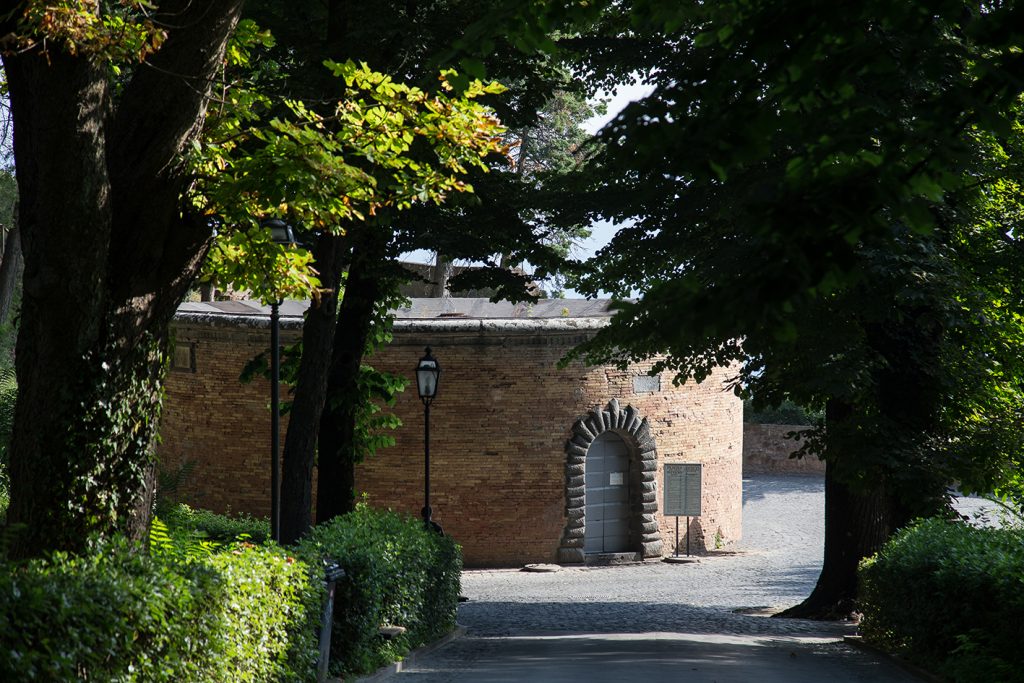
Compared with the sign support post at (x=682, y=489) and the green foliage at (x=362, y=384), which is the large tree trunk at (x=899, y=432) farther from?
the sign support post at (x=682, y=489)

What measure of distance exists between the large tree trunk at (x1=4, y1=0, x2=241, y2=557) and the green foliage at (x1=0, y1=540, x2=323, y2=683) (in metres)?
0.45

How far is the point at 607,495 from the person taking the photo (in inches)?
1059

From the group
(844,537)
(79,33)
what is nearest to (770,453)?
(844,537)

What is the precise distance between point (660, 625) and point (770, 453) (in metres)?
27.9

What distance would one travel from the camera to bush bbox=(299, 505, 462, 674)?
34.8 feet

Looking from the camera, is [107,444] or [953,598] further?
[953,598]

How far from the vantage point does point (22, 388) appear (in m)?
7.23

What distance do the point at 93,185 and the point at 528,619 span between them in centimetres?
1298

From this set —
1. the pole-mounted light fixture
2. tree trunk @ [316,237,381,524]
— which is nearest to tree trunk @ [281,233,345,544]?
tree trunk @ [316,237,381,524]

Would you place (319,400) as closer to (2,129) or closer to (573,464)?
(2,129)

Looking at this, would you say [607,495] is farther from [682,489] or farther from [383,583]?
[383,583]

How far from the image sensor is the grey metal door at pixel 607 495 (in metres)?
26.6

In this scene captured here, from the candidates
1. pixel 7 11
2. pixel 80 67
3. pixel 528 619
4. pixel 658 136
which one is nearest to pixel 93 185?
pixel 80 67

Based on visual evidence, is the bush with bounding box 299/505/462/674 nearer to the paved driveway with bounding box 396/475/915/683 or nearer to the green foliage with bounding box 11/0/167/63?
the paved driveway with bounding box 396/475/915/683
